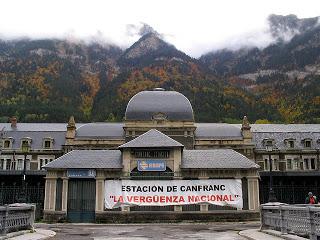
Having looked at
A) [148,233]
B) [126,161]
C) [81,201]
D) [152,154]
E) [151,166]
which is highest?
[152,154]

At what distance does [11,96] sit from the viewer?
469 ft

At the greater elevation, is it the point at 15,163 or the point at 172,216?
the point at 15,163

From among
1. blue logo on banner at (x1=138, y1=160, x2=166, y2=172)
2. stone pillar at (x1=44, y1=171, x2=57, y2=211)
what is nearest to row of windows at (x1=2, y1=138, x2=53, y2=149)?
stone pillar at (x1=44, y1=171, x2=57, y2=211)

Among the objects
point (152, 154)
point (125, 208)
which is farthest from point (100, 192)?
point (152, 154)

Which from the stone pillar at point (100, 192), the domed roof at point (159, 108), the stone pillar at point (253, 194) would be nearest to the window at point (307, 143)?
the domed roof at point (159, 108)

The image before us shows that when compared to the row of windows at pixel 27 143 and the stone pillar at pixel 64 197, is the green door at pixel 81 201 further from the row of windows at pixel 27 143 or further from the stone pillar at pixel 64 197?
the row of windows at pixel 27 143

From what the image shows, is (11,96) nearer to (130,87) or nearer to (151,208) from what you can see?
(130,87)

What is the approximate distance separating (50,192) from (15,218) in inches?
620

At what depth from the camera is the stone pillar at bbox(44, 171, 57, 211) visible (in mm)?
36594

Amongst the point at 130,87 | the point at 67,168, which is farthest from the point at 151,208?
the point at 130,87

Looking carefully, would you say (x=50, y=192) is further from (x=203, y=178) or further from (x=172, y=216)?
(x=203, y=178)

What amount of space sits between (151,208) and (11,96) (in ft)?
388

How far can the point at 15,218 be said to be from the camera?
21250 millimetres

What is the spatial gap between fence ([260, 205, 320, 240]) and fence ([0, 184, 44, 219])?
23.0 m
